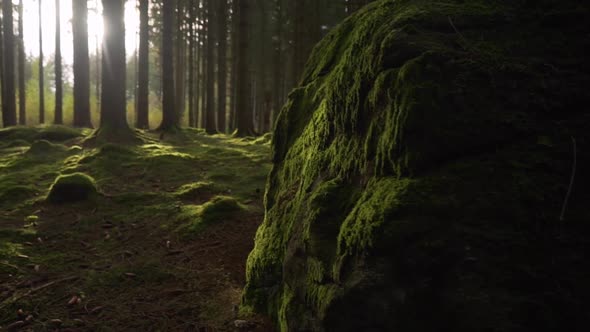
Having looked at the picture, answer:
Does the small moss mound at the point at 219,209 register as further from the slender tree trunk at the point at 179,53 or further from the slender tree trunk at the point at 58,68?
the slender tree trunk at the point at 179,53

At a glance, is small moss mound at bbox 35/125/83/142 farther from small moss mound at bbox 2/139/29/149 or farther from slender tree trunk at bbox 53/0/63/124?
slender tree trunk at bbox 53/0/63/124

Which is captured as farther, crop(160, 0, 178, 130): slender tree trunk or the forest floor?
crop(160, 0, 178, 130): slender tree trunk

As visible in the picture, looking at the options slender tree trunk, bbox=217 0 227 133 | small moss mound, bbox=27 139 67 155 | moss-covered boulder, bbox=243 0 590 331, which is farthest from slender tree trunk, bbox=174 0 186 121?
moss-covered boulder, bbox=243 0 590 331

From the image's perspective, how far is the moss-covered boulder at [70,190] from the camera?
7297mm

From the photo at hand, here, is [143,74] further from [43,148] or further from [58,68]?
[43,148]

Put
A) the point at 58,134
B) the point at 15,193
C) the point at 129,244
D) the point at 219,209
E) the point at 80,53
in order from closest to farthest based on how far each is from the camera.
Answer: the point at 129,244
the point at 219,209
the point at 15,193
the point at 58,134
the point at 80,53

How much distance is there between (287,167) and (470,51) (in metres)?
2.32

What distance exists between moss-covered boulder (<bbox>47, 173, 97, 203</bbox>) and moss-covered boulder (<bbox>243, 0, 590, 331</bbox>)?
558 cm

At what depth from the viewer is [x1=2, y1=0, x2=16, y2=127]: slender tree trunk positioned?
18.6 metres

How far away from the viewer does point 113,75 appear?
12422 millimetres

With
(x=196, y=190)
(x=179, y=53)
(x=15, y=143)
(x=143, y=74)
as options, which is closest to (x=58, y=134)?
(x=15, y=143)

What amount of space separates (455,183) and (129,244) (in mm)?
4862

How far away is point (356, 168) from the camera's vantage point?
2.97 m

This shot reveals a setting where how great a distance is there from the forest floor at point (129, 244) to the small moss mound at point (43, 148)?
0.76 metres
